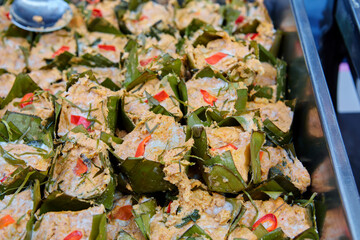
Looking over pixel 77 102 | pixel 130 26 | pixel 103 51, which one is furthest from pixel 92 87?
pixel 130 26

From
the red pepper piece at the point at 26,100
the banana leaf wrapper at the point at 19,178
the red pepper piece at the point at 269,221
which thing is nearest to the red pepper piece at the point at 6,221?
the banana leaf wrapper at the point at 19,178

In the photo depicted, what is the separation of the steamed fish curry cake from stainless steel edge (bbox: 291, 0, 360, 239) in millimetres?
183

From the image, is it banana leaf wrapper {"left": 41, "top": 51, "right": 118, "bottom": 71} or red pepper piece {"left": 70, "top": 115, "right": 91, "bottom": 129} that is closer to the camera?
red pepper piece {"left": 70, "top": 115, "right": 91, "bottom": 129}

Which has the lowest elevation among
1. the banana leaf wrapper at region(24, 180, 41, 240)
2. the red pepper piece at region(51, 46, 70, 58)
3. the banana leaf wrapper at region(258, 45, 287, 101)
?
the banana leaf wrapper at region(24, 180, 41, 240)

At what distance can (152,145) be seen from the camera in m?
1.70

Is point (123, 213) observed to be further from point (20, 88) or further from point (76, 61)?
point (76, 61)

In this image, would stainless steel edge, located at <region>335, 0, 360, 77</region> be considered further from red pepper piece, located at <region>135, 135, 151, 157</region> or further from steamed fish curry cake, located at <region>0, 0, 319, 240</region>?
red pepper piece, located at <region>135, 135, 151, 157</region>

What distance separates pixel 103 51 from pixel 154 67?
52 centimetres

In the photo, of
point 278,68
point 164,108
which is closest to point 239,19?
point 278,68

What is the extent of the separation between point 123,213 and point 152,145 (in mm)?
331

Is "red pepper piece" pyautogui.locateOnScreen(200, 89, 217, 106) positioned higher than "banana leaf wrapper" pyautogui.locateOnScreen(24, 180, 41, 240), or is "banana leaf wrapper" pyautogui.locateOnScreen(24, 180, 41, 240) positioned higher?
"red pepper piece" pyautogui.locateOnScreen(200, 89, 217, 106)

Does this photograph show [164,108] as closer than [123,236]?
No

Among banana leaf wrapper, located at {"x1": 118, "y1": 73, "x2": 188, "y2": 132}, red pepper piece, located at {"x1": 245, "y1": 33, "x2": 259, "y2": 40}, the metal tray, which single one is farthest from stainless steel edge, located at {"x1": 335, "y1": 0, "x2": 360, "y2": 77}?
banana leaf wrapper, located at {"x1": 118, "y1": 73, "x2": 188, "y2": 132}

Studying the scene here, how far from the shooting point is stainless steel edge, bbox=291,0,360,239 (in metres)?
1.39
